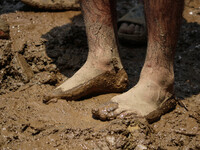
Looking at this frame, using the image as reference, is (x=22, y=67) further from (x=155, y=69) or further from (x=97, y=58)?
(x=155, y=69)

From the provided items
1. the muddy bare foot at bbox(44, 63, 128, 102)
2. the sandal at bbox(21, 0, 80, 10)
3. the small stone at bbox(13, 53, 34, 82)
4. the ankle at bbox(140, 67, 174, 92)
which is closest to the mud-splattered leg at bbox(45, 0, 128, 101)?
the muddy bare foot at bbox(44, 63, 128, 102)

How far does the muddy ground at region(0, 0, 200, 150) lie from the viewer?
1.45 m

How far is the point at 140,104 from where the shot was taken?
1598 mm

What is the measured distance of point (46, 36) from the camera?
259 cm

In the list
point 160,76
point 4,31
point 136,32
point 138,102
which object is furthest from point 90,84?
point 136,32

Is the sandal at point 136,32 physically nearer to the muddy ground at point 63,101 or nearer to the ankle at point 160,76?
the muddy ground at point 63,101

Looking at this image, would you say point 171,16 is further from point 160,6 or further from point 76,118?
point 76,118

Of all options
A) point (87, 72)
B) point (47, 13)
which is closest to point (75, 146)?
point (87, 72)

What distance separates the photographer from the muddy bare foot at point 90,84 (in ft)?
5.82

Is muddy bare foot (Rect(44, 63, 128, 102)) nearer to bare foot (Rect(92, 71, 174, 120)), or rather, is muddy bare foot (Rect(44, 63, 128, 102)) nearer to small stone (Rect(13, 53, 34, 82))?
bare foot (Rect(92, 71, 174, 120))

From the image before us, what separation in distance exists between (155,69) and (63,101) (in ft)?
2.20

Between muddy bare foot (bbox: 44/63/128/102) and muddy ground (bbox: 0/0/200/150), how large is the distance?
0.05 meters

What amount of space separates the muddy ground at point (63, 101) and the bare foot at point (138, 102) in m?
0.05

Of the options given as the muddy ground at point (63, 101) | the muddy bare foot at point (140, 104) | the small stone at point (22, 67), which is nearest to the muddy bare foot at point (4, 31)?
the muddy ground at point (63, 101)
